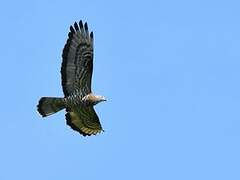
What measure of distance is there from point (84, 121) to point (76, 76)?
2059 millimetres

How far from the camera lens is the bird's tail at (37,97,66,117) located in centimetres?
3200

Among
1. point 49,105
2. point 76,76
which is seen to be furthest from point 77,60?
point 49,105

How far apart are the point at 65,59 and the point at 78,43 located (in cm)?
70

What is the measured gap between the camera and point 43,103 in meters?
32.1

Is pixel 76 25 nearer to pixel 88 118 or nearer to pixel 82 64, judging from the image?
pixel 82 64

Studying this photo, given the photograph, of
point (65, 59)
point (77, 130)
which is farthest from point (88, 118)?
point (65, 59)

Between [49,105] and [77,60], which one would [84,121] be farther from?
[77,60]

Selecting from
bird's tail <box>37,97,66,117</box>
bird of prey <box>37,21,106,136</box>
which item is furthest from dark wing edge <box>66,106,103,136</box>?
bird's tail <box>37,97,66,117</box>

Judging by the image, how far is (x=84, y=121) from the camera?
33.8 metres

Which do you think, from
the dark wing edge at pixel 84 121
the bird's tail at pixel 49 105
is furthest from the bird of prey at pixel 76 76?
the dark wing edge at pixel 84 121

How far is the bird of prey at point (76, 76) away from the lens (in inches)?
1265

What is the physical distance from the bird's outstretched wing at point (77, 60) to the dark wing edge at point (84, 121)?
94 centimetres

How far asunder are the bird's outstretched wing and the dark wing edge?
37.2 inches

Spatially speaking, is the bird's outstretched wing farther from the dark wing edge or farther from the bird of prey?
the dark wing edge
